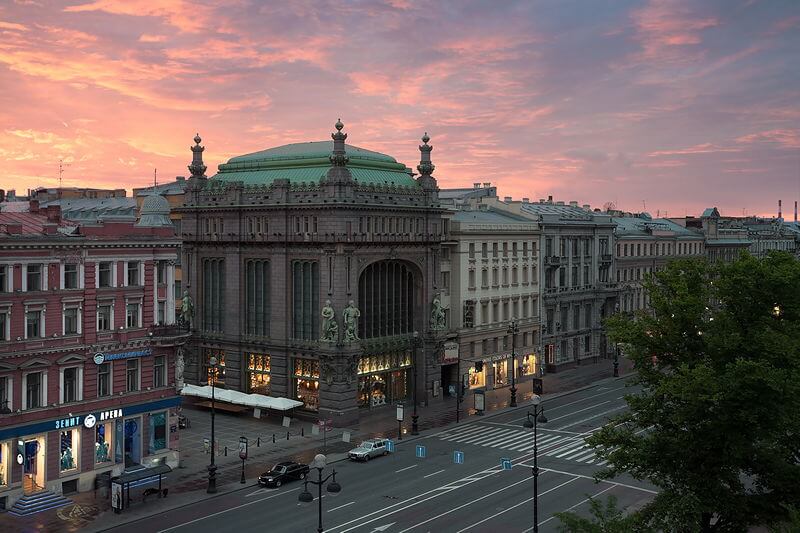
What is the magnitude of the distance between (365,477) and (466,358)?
115 feet

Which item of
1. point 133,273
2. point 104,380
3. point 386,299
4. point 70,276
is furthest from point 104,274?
point 386,299

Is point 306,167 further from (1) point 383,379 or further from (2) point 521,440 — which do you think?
(2) point 521,440

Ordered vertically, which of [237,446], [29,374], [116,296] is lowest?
[237,446]

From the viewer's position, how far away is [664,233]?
435 ft

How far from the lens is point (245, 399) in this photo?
75250 millimetres

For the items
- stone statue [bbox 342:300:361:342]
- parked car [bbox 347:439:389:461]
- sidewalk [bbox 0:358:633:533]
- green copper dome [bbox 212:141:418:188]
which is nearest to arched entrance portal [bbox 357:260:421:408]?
sidewalk [bbox 0:358:633:533]

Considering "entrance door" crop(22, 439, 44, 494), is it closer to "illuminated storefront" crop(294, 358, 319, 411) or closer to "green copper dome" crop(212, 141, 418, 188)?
"illuminated storefront" crop(294, 358, 319, 411)

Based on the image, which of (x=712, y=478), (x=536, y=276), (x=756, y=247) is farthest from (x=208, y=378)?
(x=756, y=247)

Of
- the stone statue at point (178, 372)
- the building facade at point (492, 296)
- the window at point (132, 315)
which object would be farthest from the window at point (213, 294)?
the window at point (132, 315)

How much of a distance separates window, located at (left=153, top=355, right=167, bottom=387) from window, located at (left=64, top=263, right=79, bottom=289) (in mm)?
7712

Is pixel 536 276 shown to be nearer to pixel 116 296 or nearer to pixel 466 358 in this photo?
pixel 466 358

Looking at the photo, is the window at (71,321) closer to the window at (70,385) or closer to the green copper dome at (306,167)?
the window at (70,385)

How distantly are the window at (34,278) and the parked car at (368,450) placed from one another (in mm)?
24319

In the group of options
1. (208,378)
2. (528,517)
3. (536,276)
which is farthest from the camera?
(536,276)
